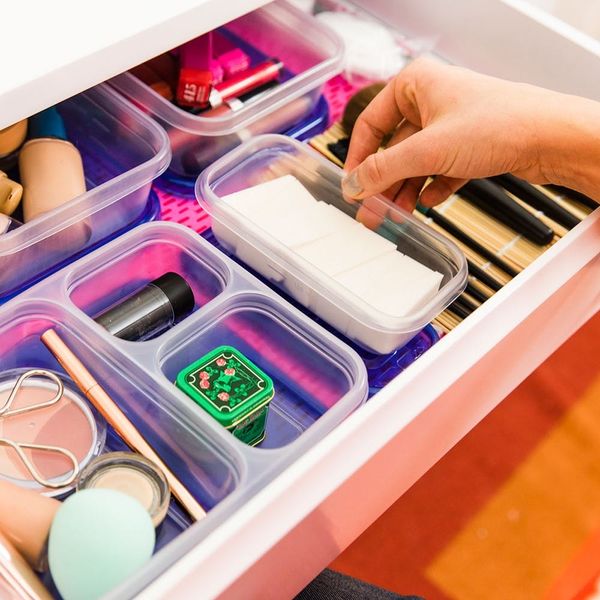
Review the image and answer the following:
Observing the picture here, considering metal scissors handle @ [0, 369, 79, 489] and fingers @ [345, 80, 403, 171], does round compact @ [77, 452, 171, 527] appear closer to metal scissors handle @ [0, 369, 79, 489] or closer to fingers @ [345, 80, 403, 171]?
metal scissors handle @ [0, 369, 79, 489]

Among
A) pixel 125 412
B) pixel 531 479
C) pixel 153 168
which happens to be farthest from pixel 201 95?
pixel 531 479

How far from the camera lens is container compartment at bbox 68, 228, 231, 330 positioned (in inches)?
26.5

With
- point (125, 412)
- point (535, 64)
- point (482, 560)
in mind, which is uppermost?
point (535, 64)

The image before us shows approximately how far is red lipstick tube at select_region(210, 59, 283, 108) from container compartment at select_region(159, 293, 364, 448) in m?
0.25

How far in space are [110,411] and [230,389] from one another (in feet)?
0.29

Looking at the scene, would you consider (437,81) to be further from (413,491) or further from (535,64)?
(413,491)

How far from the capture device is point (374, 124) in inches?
29.8

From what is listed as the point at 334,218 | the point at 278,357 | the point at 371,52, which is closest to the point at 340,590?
the point at 278,357

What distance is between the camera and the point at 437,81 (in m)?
0.71

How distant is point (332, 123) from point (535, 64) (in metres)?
0.22

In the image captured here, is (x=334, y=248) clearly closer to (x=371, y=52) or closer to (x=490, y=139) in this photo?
(x=490, y=139)

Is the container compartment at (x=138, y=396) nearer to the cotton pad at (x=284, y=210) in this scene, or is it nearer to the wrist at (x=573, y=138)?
the cotton pad at (x=284, y=210)

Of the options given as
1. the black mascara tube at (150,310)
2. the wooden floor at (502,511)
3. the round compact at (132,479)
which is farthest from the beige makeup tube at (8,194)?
the wooden floor at (502,511)

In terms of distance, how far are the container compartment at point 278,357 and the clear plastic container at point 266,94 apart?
0.19m
